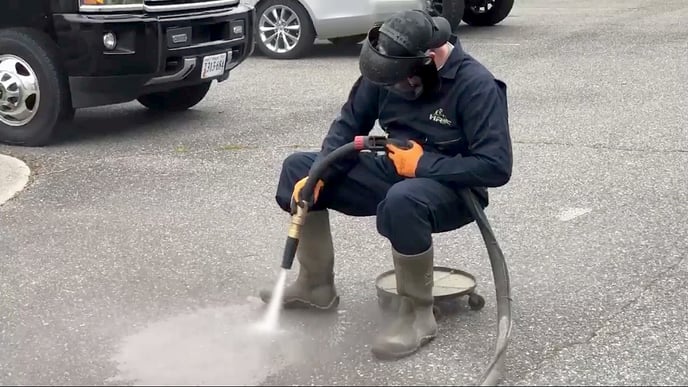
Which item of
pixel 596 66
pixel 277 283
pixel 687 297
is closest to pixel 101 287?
pixel 277 283

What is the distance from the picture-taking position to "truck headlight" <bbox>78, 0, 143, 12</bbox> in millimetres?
6789

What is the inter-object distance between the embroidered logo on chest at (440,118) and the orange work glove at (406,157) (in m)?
0.14

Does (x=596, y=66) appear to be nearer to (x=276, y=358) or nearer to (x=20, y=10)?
(x=20, y=10)

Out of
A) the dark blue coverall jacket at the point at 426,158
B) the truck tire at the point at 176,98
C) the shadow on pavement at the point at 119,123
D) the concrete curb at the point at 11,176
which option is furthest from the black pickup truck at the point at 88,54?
the dark blue coverall jacket at the point at 426,158

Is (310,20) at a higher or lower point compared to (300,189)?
lower

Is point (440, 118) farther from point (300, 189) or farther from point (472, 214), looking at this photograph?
point (300, 189)

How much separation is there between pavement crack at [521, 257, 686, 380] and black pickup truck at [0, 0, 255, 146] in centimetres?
380

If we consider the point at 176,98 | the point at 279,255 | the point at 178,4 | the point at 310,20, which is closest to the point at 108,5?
the point at 178,4

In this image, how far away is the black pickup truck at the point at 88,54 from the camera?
6.82 metres

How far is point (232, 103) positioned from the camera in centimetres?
870

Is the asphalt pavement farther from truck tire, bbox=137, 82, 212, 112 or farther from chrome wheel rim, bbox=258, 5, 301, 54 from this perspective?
chrome wheel rim, bbox=258, 5, 301, 54

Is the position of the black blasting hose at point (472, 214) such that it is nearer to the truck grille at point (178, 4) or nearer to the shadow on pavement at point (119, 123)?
the truck grille at point (178, 4)

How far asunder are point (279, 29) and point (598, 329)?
7.71 meters

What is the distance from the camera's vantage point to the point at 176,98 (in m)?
8.23
